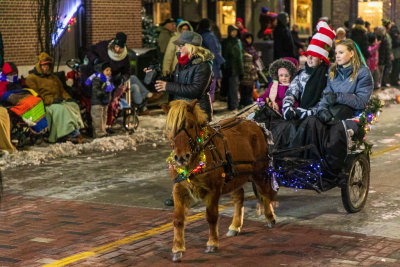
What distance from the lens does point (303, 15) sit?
1419 inches

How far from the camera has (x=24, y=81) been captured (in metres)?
15.2

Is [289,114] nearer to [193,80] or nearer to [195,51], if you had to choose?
[193,80]

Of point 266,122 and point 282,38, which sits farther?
point 282,38

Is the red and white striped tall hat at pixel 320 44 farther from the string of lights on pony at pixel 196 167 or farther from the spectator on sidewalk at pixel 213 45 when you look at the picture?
the spectator on sidewalk at pixel 213 45

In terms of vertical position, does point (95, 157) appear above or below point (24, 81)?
below

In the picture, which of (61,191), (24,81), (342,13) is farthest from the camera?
(342,13)

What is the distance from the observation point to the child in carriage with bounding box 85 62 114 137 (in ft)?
50.4

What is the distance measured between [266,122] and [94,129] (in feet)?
21.6

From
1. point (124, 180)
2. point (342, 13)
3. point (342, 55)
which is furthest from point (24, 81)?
point (342, 13)

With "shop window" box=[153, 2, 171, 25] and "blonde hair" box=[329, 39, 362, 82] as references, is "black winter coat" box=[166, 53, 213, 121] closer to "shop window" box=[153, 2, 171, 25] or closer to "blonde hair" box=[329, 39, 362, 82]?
"blonde hair" box=[329, 39, 362, 82]

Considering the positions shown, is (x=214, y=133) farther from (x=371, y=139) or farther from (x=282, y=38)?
(x=282, y=38)

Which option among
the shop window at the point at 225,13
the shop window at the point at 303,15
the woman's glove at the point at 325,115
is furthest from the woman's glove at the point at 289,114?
the shop window at the point at 303,15

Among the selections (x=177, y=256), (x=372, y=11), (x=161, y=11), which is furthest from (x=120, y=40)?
(x=372, y=11)

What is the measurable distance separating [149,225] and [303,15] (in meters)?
28.0
